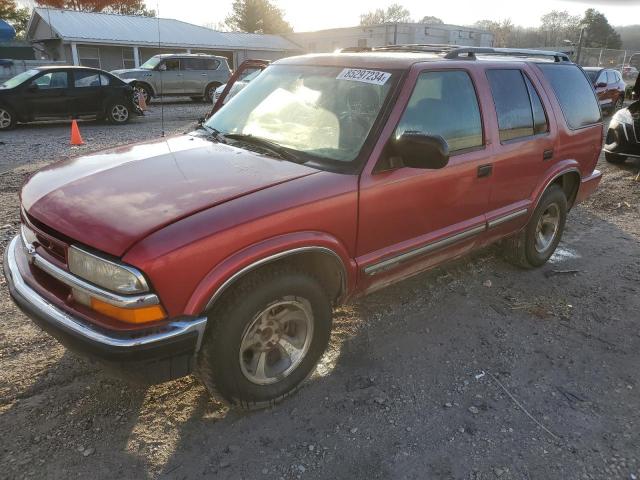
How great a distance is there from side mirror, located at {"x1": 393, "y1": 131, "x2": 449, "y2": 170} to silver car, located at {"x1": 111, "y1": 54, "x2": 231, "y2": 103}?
17.7 m

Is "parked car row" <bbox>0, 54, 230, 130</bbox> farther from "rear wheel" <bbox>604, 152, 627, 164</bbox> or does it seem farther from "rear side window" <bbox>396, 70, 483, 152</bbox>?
"rear wheel" <bbox>604, 152, 627, 164</bbox>

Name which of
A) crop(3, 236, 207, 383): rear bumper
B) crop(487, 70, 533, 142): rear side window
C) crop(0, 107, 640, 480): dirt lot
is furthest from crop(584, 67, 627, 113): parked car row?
crop(3, 236, 207, 383): rear bumper

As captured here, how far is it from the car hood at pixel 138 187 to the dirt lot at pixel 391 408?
106cm

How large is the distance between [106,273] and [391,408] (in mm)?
1719

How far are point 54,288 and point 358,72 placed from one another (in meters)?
2.22

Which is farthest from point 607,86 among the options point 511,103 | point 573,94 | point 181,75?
point 181,75

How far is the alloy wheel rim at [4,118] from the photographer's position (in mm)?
11797

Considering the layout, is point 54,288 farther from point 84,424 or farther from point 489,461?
point 489,461

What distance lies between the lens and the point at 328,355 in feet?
10.9

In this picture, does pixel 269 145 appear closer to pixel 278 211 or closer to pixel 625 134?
pixel 278 211

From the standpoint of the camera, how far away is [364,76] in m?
3.22

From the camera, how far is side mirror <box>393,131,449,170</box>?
2.72m

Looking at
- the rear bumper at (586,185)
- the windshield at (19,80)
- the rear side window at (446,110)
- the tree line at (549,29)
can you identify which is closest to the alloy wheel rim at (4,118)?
the windshield at (19,80)

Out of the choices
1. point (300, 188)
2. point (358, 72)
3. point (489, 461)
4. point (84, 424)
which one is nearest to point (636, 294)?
point (489, 461)
